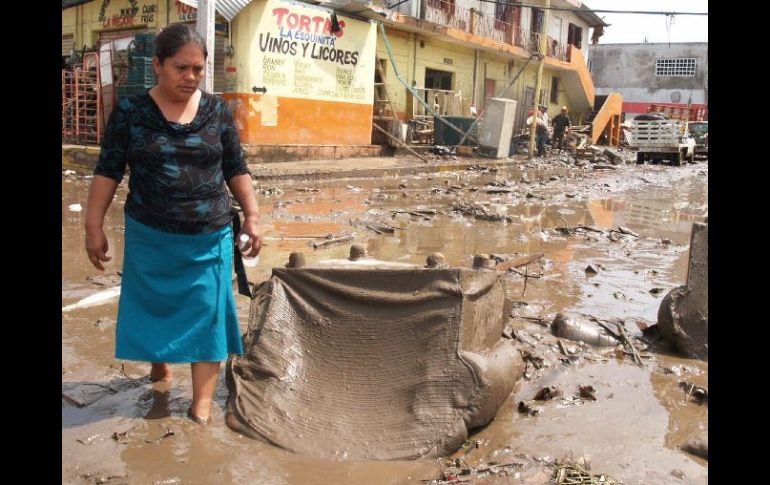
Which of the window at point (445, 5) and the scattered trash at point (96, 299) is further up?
the window at point (445, 5)

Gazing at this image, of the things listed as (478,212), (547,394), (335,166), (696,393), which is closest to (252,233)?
(547,394)

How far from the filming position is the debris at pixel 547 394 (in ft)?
10.7

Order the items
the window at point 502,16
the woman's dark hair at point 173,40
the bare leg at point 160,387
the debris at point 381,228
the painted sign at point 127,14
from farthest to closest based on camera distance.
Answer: the window at point 502,16
the painted sign at point 127,14
the debris at point 381,228
the bare leg at point 160,387
the woman's dark hair at point 173,40

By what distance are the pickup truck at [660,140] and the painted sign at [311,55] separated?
10.4m

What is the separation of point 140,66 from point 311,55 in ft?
12.8

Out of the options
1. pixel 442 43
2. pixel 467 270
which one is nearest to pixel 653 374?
pixel 467 270

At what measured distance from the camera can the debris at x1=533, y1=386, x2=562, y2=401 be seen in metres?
3.27

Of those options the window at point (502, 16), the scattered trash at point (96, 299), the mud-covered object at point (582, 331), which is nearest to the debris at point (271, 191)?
the scattered trash at point (96, 299)

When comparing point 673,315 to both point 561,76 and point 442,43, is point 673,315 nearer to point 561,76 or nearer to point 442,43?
point 442,43

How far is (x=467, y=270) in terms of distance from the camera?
2998 millimetres

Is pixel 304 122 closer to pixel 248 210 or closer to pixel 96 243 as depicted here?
pixel 248 210

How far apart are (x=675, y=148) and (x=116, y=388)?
908 inches

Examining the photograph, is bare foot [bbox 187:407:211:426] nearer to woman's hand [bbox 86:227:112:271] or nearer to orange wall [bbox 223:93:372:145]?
woman's hand [bbox 86:227:112:271]

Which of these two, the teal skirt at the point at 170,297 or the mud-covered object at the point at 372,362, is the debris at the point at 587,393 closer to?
the mud-covered object at the point at 372,362
